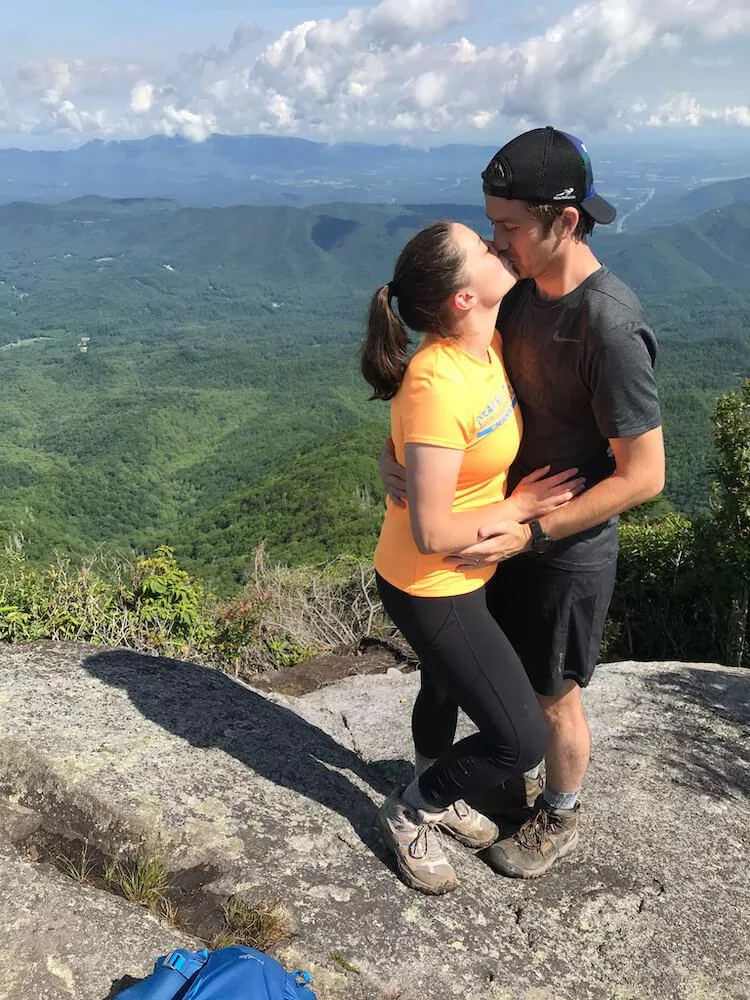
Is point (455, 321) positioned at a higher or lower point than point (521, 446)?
higher

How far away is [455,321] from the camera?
2.53m

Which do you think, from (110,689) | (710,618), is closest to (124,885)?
(110,689)

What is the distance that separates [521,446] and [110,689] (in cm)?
258

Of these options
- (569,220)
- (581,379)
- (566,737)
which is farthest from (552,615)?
(569,220)

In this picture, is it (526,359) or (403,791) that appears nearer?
(526,359)

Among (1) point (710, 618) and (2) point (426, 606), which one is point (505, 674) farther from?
(1) point (710, 618)

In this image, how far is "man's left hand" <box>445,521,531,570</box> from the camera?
103 inches

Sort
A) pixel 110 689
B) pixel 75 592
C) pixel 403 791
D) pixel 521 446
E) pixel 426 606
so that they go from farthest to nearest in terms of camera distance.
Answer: pixel 75 592
pixel 110 689
pixel 403 791
pixel 521 446
pixel 426 606

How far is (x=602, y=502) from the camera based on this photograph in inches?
103

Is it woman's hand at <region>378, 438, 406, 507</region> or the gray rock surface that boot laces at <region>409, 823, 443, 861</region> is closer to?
the gray rock surface

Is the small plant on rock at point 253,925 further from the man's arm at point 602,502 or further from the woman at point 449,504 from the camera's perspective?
the man's arm at point 602,502

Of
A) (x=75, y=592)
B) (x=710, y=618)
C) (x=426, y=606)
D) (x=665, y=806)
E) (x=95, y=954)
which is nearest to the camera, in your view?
(x=95, y=954)

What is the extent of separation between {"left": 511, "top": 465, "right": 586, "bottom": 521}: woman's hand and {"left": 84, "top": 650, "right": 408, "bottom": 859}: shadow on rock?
1.58 meters

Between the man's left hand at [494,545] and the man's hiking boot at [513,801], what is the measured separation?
1.34m
